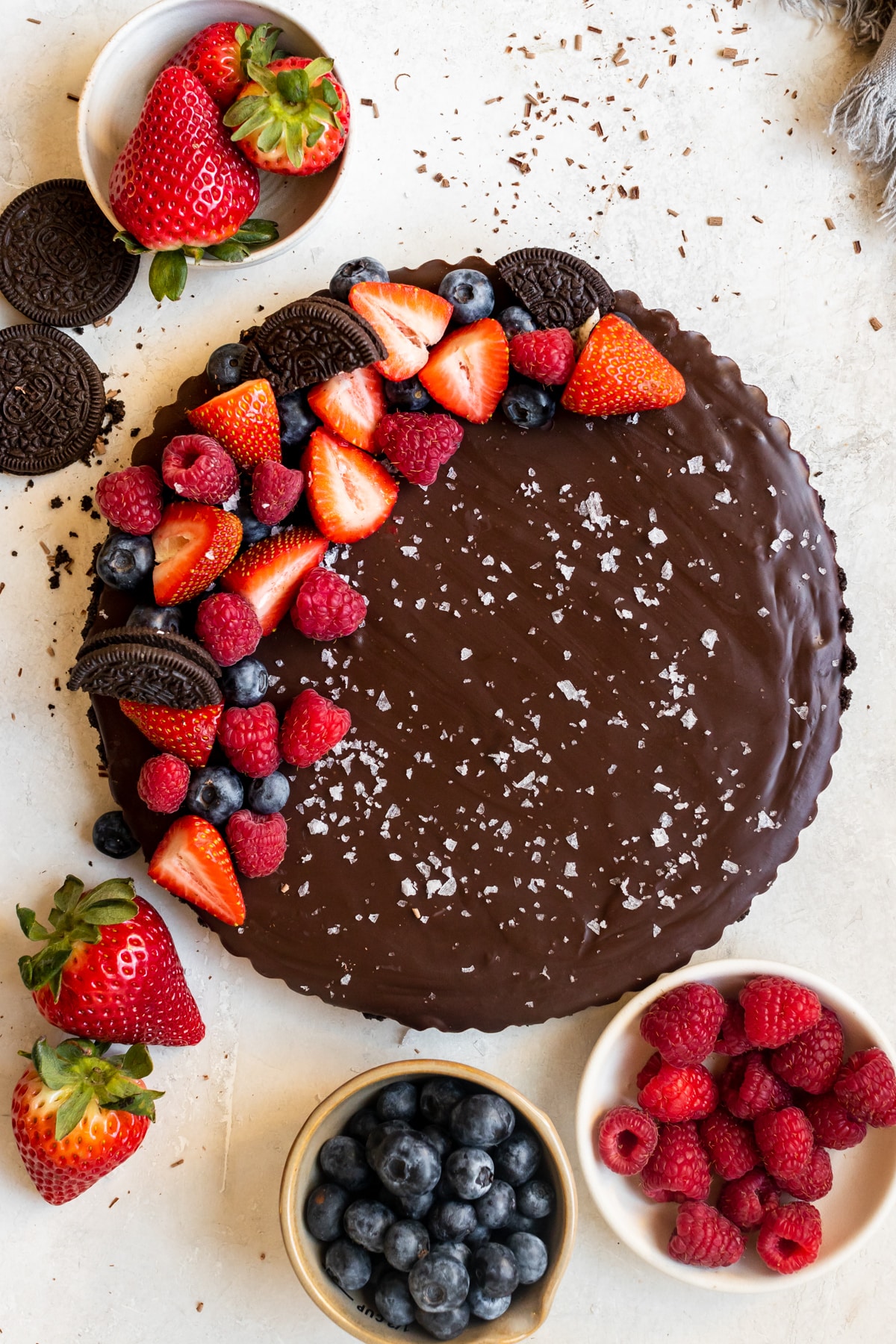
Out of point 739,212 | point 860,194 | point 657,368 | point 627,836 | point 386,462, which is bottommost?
point 627,836

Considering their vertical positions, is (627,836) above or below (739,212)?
below

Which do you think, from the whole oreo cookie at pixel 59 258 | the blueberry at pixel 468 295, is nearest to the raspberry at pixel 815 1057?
the blueberry at pixel 468 295

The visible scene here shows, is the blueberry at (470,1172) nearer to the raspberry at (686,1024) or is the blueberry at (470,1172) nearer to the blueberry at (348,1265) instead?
the blueberry at (348,1265)

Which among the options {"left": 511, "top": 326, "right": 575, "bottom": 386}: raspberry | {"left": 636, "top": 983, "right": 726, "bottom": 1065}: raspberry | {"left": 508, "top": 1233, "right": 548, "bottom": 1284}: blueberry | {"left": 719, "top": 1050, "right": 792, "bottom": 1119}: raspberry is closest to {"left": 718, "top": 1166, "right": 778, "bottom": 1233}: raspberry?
{"left": 719, "top": 1050, "right": 792, "bottom": 1119}: raspberry

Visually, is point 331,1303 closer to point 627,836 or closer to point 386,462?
point 627,836

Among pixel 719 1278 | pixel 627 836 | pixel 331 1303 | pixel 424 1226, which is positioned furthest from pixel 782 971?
pixel 331 1303

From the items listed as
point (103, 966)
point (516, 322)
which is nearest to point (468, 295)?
point (516, 322)
